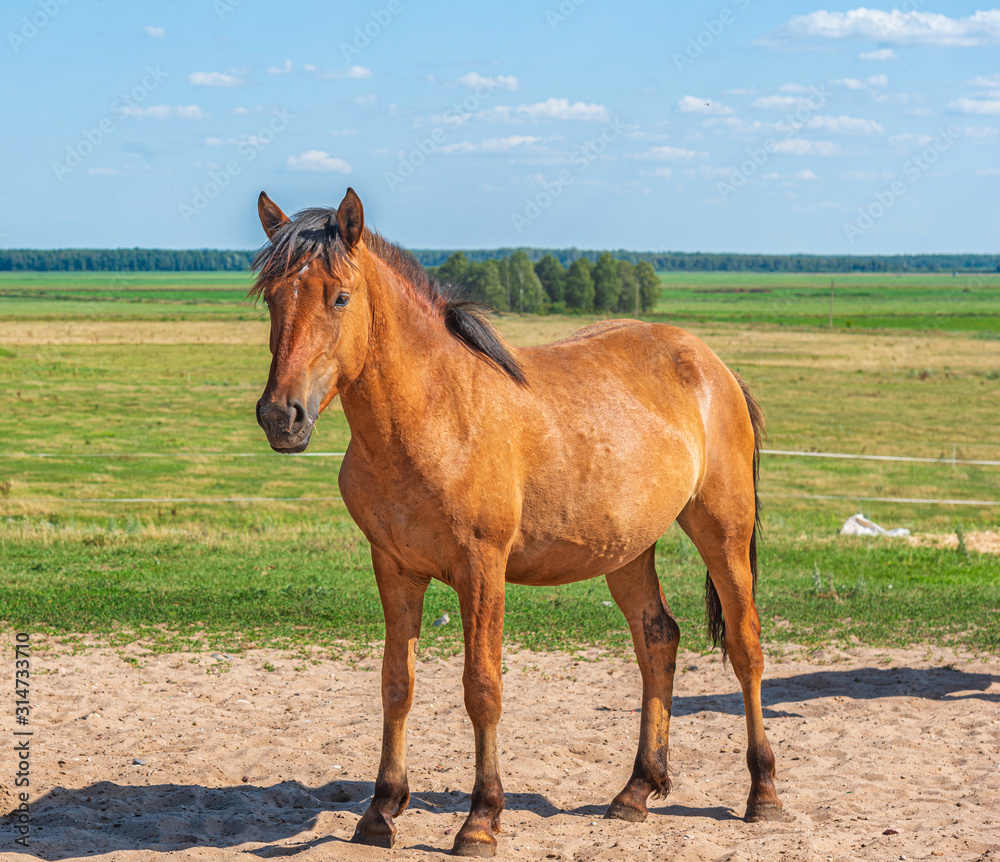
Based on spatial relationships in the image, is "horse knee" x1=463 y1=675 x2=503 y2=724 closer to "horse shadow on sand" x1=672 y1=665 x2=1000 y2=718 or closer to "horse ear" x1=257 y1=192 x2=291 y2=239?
"horse ear" x1=257 y1=192 x2=291 y2=239

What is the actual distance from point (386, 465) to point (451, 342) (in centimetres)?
69

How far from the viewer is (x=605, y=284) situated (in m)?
108

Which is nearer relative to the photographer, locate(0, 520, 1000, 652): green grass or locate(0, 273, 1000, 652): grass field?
locate(0, 520, 1000, 652): green grass

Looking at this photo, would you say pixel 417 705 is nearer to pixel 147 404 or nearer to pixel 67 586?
pixel 67 586

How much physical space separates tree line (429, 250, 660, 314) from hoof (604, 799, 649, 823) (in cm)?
9398

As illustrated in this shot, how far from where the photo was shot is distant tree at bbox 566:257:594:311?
347 ft

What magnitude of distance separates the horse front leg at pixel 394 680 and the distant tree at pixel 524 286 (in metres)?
95.1

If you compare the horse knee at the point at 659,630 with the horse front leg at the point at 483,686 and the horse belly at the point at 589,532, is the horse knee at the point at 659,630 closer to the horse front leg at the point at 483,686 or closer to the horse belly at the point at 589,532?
the horse belly at the point at 589,532

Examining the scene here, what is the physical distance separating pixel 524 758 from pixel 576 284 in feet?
336

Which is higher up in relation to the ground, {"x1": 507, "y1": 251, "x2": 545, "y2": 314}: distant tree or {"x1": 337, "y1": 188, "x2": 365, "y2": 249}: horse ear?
{"x1": 507, "y1": 251, "x2": 545, "y2": 314}: distant tree

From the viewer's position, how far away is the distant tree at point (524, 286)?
100125mm

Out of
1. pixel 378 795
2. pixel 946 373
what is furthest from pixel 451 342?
pixel 946 373

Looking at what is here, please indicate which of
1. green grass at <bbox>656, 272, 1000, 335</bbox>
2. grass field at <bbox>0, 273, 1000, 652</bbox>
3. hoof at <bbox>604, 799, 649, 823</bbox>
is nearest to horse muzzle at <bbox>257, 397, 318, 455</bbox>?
grass field at <bbox>0, 273, 1000, 652</bbox>

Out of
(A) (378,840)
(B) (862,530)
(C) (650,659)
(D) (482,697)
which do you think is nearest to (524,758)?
(C) (650,659)
